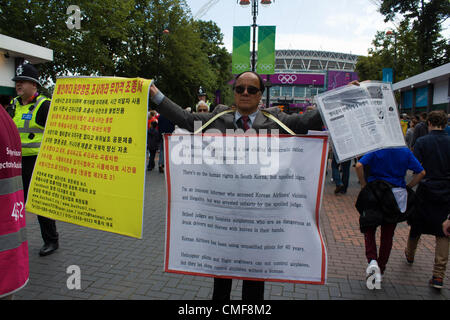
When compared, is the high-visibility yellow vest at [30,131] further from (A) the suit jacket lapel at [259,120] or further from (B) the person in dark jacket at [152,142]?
(B) the person in dark jacket at [152,142]

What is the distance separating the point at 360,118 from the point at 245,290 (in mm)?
1467

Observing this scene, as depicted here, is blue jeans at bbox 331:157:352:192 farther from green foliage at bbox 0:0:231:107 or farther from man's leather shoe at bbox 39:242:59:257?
green foliage at bbox 0:0:231:107

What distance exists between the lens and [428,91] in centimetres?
2453

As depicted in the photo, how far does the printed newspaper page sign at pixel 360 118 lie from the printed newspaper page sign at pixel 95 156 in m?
1.30

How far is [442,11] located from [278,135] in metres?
33.1

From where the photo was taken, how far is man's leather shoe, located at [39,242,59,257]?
4457 mm

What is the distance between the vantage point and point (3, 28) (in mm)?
14531

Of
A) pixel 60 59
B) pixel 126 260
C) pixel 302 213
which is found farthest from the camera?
pixel 60 59

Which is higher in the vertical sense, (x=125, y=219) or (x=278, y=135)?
(x=278, y=135)

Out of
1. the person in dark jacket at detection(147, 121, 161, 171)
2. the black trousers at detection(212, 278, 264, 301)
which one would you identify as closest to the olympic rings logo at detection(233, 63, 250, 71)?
the person in dark jacket at detection(147, 121, 161, 171)

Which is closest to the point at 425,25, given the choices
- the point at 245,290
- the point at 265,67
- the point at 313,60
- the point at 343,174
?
the point at 265,67

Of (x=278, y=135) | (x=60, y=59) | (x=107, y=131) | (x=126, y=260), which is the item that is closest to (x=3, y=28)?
(x=60, y=59)

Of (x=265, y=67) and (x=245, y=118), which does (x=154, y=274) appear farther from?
(x=265, y=67)

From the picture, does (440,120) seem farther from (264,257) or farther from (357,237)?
(264,257)
